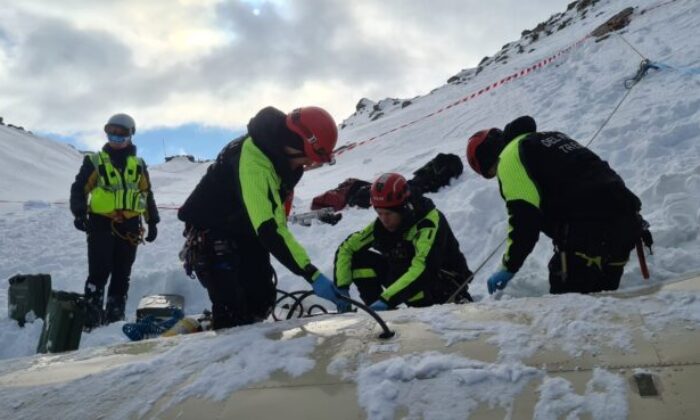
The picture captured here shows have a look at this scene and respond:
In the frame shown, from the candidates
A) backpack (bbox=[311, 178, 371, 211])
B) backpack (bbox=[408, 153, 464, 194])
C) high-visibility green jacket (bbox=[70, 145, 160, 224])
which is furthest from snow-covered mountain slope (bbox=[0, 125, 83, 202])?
backpack (bbox=[408, 153, 464, 194])

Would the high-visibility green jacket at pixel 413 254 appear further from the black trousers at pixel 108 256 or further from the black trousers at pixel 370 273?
the black trousers at pixel 108 256

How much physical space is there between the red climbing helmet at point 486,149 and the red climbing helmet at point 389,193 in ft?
2.17

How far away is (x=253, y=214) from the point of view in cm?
321

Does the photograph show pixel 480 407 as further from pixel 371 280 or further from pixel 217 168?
pixel 371 280

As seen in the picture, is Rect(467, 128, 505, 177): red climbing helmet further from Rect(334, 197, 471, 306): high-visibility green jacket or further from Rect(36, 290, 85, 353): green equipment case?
Rect(36, 290, 85, 353): green equipment case

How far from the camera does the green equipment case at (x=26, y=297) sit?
5.74 m

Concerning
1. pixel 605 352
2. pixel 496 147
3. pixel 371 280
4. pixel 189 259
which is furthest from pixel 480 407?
pixel 371 280

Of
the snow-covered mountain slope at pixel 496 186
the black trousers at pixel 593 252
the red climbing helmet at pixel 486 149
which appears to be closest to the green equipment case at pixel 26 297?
the snow-covered mountain slope at pixel 496 186

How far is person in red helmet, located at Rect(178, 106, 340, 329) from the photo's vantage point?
318 centimetres

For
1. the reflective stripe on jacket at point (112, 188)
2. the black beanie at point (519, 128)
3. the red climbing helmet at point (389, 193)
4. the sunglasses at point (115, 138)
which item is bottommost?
the red climbing helmet at point (389, 193)

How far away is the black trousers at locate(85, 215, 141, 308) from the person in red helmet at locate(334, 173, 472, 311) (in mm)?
2450

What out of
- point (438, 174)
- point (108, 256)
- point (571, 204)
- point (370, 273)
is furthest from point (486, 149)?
point (438, 174)

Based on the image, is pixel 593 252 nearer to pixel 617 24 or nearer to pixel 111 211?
pixel 111 211

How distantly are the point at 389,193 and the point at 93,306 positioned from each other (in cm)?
322
